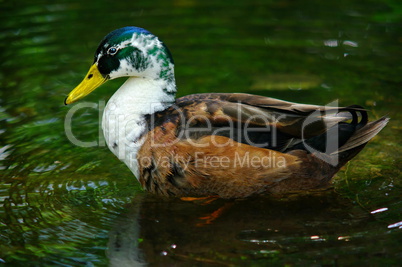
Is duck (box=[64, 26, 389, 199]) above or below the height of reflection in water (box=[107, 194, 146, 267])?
above

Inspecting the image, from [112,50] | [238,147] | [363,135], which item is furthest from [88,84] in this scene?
[363,135]

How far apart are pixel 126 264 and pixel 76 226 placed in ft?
2.26

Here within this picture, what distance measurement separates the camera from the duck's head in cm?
530

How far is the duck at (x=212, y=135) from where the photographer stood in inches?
197

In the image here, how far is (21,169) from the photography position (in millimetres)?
5703

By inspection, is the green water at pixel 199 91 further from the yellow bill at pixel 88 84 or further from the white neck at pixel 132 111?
the yellow bill at pixel 88 84

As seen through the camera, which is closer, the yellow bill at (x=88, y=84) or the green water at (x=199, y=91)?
the green water at (x=199, y=91)

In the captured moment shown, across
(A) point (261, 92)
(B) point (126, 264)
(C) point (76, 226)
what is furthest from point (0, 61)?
(B) point (126, 264)

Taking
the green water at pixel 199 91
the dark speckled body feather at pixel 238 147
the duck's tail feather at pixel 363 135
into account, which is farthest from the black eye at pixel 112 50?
the duck's tail feather at pixel 363 135

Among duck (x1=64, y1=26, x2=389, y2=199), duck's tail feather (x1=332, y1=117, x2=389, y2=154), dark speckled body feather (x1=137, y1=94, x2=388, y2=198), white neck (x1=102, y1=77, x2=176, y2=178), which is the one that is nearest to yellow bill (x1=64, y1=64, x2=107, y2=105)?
duck (x1=64, y1=26, x2=389, y2=199)

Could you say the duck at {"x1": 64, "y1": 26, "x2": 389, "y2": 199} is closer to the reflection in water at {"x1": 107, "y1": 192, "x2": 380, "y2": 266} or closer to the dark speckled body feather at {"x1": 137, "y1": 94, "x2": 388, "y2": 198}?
the dark speckled body feather at {"x1": 137, "y1": 94, "x2": 388, "y2": 198}

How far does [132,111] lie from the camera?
207 inches

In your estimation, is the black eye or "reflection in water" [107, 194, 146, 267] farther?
the black eye

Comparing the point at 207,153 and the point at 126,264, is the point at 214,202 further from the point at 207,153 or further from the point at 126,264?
the point at 126,264
